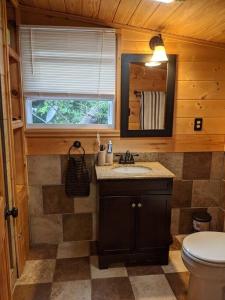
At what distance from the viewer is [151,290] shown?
1883 millimetres

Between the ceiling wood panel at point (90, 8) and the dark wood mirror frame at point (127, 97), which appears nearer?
the ceiling wood panel at point (90, 8)

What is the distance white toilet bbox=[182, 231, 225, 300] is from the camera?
60.5 inches

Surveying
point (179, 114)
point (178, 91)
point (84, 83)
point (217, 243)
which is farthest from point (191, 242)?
point (84, 83)

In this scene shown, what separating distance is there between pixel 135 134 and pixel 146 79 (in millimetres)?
537

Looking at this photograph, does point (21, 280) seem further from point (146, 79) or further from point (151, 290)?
point (146, 79)

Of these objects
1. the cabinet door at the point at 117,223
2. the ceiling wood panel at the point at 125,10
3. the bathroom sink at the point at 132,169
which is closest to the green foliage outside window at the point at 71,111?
the bathroom sink at the point at 132,169

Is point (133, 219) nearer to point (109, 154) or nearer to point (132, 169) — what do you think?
point (132, 169)

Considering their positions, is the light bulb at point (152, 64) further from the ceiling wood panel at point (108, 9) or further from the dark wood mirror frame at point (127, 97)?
the ceiling wood panel at point (108, 9)

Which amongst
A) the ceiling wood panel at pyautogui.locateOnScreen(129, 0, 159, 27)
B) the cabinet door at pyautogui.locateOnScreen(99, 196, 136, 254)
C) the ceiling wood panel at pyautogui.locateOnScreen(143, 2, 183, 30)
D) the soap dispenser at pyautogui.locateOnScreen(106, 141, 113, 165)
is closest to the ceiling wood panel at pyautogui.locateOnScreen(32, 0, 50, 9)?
the ceiling wood panel at pyautogui.locateOnScreen(129, 0, 159, 27)

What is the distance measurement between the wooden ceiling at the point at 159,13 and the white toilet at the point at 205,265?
5.19 feet

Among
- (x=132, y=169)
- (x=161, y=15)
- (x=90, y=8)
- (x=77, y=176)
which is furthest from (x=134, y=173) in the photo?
(x=90, y=8)

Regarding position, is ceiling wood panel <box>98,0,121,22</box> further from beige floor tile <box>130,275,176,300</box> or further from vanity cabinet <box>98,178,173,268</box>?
beige floor tile <box>130,275,176,300</box>

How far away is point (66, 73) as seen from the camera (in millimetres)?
2268

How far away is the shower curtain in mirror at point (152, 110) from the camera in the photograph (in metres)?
2.42
